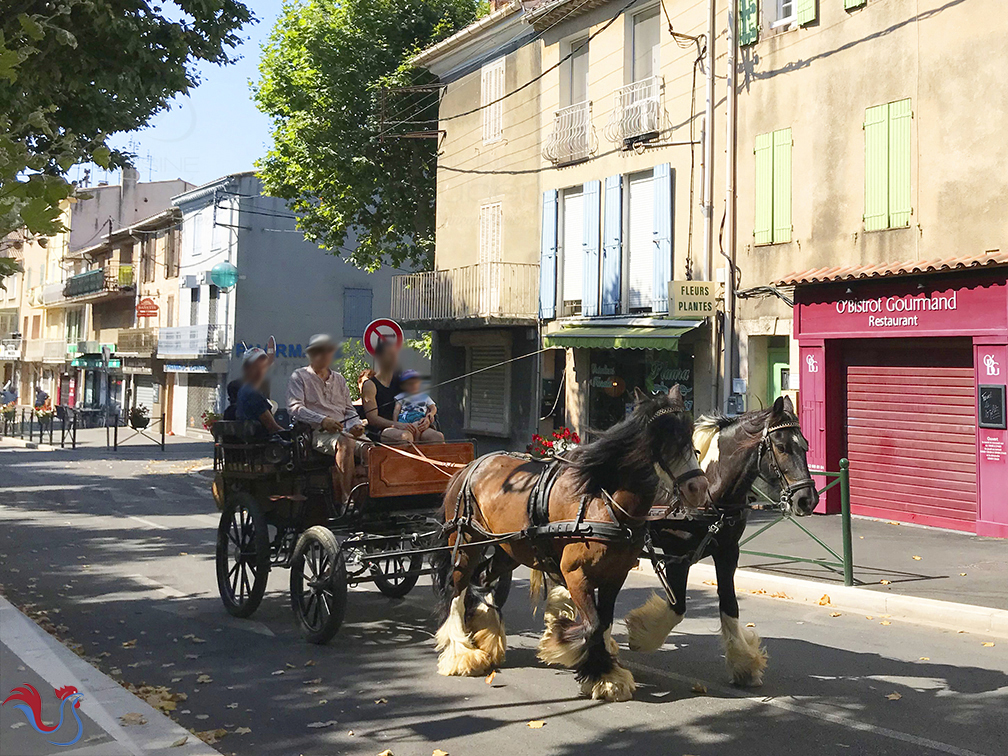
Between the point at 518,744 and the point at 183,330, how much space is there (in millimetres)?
34994

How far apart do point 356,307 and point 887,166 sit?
2461 cm

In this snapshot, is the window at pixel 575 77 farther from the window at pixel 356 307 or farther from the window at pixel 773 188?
the window at pixel 356 307

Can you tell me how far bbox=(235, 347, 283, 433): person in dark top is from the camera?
24.1ft

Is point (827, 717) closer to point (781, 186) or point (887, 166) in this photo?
point (887, 166)

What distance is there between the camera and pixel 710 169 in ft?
50.3

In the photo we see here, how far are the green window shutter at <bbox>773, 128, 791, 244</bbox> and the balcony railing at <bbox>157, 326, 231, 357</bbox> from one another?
24328mm

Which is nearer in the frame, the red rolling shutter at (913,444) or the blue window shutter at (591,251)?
the red rolling shutter at (913,444)

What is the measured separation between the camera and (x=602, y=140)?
696 inches

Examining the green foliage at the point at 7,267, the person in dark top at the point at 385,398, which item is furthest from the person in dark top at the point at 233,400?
the green foliage at the point at 7,267

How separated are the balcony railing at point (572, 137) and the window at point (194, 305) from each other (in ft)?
73.1

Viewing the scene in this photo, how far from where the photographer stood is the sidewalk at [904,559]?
8.29 metres

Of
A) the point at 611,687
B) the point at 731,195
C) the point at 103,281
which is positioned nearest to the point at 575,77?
the point at 731,195

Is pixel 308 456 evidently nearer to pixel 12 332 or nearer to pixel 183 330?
pixel 183 330

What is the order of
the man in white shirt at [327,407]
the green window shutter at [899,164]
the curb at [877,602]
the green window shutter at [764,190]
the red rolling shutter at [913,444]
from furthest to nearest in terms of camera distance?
the green window shutter at [764,190], the green window shutter at [899,164], the red rolling shutter at [913,444], the curb at [877,602], the man in white shirt at [327,407]
